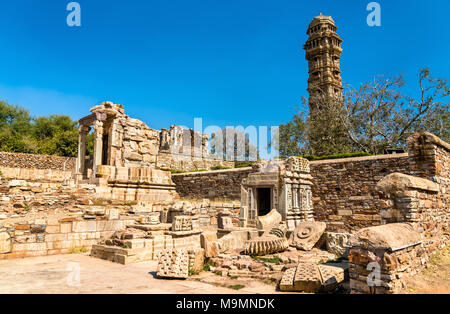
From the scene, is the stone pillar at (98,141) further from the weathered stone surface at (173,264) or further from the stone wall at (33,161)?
the weathered stone surface at (173,264)

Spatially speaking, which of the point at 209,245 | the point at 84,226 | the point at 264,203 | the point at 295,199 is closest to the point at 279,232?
the point at 209,245

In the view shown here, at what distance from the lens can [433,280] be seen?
15.6 ft

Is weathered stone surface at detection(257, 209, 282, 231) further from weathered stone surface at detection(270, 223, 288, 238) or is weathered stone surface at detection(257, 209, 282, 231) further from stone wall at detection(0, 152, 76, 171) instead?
stone wall at detection(0, 152, 76, 171)

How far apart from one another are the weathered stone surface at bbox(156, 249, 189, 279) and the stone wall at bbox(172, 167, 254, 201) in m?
11.2

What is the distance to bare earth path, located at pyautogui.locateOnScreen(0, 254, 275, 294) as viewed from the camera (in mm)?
4449

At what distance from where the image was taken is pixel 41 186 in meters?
11.0

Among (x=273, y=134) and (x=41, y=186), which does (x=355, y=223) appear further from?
(x=273, y=134)

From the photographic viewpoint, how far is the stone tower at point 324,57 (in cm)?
3275

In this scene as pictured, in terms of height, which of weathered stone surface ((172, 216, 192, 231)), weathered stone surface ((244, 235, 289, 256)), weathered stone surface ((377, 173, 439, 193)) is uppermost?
weathered stone surface ((377, 173, 439, 193))

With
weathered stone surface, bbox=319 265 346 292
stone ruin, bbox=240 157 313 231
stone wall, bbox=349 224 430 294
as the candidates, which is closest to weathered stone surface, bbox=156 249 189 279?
weathered stone surface, bbox=319 265 346 292

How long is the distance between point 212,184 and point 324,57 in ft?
74.0

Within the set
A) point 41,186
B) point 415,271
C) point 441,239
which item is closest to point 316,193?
point 441,239

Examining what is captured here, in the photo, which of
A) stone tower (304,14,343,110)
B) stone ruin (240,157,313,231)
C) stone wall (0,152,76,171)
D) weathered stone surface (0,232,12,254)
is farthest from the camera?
stone tower (304,14,343,110)
